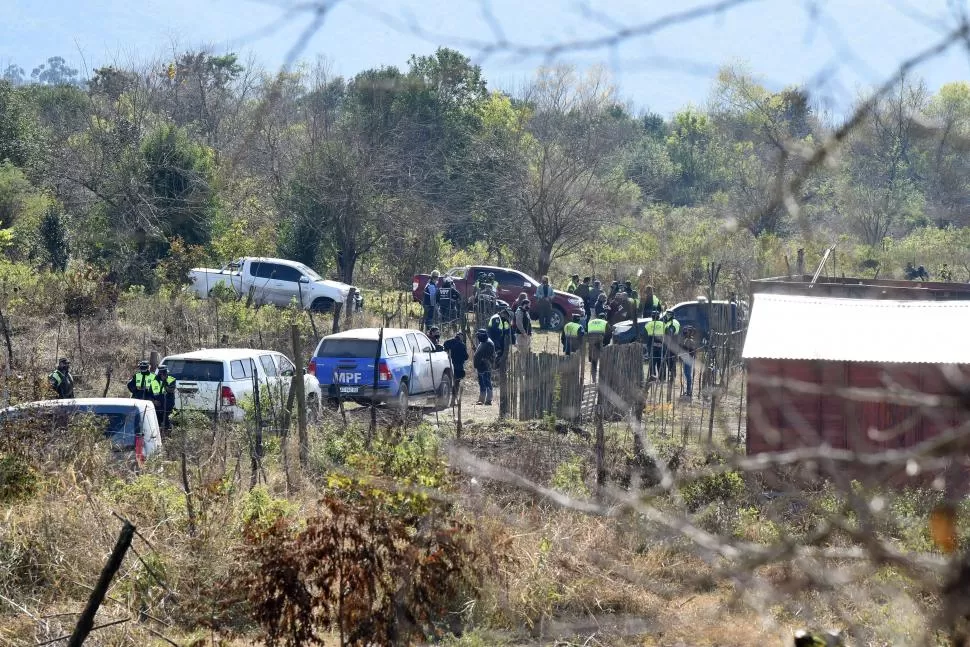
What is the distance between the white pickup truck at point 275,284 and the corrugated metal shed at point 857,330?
602 inches

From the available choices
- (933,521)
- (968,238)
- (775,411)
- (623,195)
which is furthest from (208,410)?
(968,238)

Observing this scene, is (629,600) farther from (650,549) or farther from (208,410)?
(208,410)

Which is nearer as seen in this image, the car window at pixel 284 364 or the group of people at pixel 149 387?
the group of people at pixel 149 387

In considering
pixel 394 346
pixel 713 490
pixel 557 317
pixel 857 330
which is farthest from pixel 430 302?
pixel 713 490

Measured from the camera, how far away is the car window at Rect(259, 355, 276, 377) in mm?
17422

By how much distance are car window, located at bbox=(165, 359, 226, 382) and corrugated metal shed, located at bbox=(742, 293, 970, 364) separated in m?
7.79

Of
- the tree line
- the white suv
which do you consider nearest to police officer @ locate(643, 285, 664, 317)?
the tree line

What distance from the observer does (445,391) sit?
20.3 meters

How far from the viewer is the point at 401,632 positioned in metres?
7.55

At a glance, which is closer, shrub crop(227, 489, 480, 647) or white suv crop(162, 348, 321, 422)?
shrub crop(227, 489, 480, 647)

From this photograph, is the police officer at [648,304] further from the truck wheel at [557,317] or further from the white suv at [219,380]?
the white suv at [219,380]

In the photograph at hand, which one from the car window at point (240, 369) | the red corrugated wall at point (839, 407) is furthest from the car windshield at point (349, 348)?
the red corrugated wall at point (839, 407)

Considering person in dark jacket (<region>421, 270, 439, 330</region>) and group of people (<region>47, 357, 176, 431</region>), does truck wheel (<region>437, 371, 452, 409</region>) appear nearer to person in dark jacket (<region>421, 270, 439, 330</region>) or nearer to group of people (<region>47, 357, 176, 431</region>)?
person in dark jacket (<region>421, 270, 439, 330</region>)

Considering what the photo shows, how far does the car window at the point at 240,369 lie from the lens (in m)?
16.6
